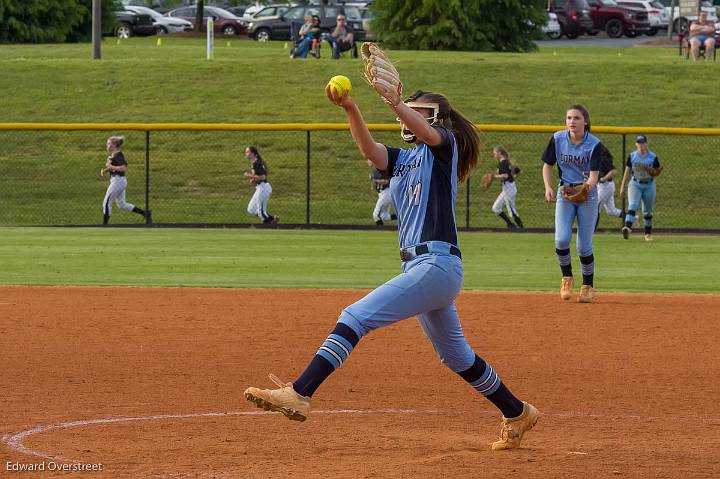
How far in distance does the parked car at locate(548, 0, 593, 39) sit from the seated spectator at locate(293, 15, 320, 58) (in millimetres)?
20308

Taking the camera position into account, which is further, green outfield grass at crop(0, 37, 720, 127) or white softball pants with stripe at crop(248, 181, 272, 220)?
green outfield grass at crop(0, 37, 720, 127)

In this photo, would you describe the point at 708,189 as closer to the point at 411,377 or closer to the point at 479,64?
the point at 479,64

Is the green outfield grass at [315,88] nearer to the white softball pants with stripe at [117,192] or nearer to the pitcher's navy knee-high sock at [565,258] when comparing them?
the white softball pants with stripe at [117,192]

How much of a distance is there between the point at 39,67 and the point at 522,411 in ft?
101

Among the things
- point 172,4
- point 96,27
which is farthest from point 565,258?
point 172,4

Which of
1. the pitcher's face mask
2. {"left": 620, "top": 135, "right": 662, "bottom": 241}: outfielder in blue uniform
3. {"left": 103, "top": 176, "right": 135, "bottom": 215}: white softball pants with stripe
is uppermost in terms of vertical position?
the pitcher's face mask

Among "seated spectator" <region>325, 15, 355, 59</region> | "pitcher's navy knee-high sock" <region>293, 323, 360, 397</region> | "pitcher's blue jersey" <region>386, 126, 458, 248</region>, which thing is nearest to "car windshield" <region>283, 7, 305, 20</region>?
"seated spectator" <region>325, 15, 355, 59</region>

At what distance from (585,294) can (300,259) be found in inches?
234

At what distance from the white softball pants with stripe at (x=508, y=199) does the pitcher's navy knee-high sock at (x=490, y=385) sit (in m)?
17.9

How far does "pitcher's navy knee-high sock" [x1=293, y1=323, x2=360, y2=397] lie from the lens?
20.9 feet

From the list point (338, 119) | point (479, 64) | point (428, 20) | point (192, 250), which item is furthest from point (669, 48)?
point (192, 250)

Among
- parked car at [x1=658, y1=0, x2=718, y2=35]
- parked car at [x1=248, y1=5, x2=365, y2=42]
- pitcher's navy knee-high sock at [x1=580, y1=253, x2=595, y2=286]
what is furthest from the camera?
parked car at [x1=248, y1=5, x2=365, y2=42]

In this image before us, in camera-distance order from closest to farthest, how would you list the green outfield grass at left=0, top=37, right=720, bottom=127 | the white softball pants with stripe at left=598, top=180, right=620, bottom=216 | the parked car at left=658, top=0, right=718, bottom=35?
the white softball pants with stripe at left=598, top=180, right=620, bottom=216, the green outfield grass at left=0, top=37, right=720, bottom=127, the parked car at left=658, top=0, right=718, bottom=35

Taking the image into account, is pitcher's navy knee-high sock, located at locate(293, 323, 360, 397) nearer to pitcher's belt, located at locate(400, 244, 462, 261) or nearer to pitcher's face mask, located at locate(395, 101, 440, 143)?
pitcher's belt, located at locate(400, 244, 462, 261)
